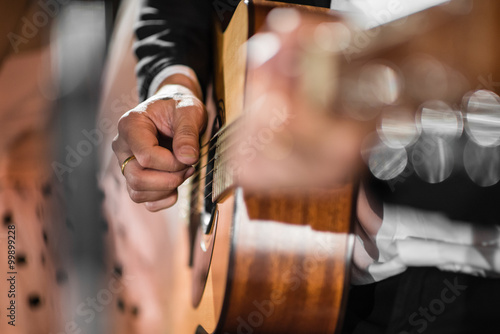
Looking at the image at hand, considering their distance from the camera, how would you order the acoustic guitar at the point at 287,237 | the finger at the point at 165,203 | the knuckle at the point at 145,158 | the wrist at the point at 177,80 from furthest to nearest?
the wrist at the point at 177,80
the finger at the point at 165,203
the knuckle at the point at 145,158
the acoustic guitar at the point at 287,237

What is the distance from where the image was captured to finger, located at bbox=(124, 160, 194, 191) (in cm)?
68

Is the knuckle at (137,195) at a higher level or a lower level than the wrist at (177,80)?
lower

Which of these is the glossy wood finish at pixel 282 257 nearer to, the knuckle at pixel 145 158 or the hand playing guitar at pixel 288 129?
the hand playing guitar at pixel 288 129

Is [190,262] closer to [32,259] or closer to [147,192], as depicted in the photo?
[147,192]

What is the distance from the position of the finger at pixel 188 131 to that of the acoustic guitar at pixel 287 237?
0.05 m

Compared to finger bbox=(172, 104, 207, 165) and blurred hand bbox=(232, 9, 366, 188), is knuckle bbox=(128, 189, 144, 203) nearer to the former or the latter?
finger bbox=(172, 104, 207, 165)

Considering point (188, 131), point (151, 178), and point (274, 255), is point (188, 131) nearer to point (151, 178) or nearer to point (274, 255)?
point (151, 178)

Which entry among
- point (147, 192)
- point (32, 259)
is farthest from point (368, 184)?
point (32, 259)

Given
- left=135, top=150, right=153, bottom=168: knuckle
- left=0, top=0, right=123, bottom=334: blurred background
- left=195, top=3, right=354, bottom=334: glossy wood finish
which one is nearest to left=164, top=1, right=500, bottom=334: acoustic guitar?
left=195, top=3, right=354, bottom=334: glossy wood finish

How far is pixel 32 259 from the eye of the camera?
1301 mm

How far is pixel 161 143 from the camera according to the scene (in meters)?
0.75

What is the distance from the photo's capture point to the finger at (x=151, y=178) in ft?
2.22

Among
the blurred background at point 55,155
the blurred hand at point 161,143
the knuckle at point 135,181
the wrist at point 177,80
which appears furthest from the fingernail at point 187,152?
the blurred background at point 55,155

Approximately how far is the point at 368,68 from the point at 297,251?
11.3 inches
